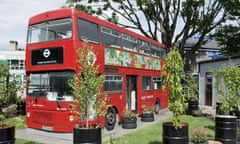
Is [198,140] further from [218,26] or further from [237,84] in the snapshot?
[218,26]

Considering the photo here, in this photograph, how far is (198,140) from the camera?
752cm

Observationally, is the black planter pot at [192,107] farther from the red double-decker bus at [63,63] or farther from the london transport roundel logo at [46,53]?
the london transport roundel logo at [46,53]

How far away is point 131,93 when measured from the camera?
13.9m

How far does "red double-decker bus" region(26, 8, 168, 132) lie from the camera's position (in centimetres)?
952

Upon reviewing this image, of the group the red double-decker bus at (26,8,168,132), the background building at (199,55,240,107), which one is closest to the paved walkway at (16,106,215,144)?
the red double-decker bus at (26,8,168,132)

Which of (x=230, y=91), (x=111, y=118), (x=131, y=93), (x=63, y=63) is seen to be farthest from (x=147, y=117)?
(x=63, y=63)

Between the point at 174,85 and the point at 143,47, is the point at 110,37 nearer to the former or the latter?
the point at 143,47

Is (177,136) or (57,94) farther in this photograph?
(57,94)

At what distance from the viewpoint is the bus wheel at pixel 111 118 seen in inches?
449

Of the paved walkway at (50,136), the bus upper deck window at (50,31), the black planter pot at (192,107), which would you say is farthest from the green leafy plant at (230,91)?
the bus upper deck window at (50,31)

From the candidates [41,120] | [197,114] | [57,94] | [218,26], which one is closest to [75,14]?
[57,94]

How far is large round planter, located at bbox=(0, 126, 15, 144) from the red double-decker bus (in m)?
2.63

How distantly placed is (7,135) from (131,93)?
7.88 metres

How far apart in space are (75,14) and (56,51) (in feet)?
4.71
